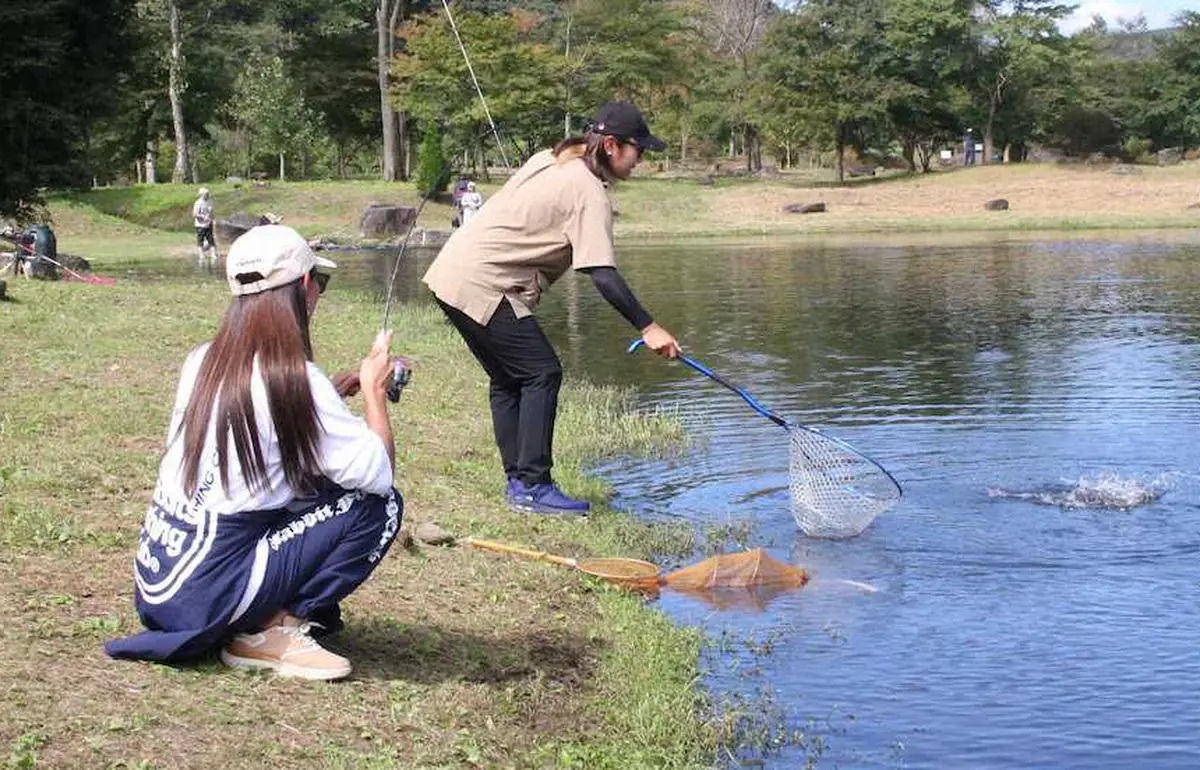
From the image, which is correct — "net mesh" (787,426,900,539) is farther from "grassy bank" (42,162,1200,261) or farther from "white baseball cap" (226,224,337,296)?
"grassy bank" (42,162,1200,261)

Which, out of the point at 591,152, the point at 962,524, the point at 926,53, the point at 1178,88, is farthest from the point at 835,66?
the point at 591,152

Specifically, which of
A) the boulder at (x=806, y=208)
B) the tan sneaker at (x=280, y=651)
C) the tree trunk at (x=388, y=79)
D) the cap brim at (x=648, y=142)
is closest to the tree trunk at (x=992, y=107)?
the boulder at (x=806, y=208)

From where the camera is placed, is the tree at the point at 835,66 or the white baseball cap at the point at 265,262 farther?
the tree at the point at 835,66

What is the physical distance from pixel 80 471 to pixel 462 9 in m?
49.7

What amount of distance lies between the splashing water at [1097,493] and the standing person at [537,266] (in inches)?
102

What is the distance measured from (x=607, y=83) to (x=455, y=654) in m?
54.1

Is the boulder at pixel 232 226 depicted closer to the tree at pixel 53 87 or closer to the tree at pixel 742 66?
the tree at pixel 53 87

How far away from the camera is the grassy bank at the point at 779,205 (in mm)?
43312

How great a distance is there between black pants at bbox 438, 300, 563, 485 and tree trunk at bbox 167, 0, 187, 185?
145ft

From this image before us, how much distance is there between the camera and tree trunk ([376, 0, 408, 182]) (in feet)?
177

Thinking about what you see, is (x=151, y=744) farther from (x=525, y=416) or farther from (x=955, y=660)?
(x=525, y=416)

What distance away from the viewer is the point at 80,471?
24.3 feet

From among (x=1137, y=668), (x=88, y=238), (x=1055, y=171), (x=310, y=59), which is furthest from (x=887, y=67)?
(x=1137, y=668)

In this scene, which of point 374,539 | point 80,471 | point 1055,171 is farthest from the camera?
point 1055,171
